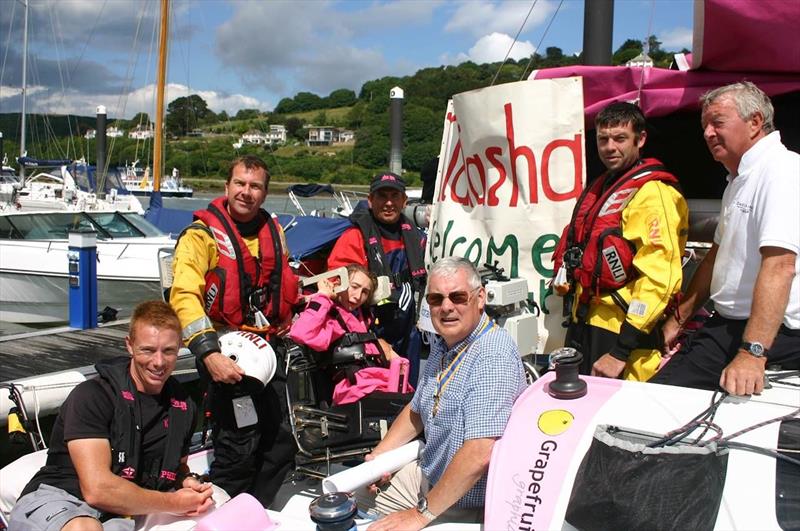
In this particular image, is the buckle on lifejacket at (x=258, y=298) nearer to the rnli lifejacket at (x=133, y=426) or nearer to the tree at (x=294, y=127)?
the rnli lifejacket at (x=133, y=426)

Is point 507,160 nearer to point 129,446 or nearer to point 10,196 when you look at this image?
point 129,446

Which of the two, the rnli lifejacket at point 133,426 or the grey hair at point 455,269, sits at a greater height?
the grey hair at point 455,269

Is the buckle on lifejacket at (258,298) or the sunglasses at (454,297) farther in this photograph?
the buckle on lifejacket at (258,298)

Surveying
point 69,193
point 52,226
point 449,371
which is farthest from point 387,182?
point 69,193

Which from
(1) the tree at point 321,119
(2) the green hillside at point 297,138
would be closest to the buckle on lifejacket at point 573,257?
(2) the green hillside at point 297,138

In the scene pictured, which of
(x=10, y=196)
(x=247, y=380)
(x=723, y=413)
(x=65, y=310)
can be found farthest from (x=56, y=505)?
(x=10, y=196)

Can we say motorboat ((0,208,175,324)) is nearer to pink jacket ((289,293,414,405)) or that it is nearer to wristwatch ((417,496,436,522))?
pink jacket ((289,293,414,405))

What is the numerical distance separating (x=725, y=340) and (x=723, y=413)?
461mm

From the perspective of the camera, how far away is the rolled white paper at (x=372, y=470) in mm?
2469

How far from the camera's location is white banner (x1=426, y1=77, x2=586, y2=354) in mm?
3545

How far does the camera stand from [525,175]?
11.9ft

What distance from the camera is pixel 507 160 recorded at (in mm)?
3709

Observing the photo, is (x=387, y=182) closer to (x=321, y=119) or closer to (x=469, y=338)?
(x=469, y=338)

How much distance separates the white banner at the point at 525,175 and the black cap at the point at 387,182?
430 mm
